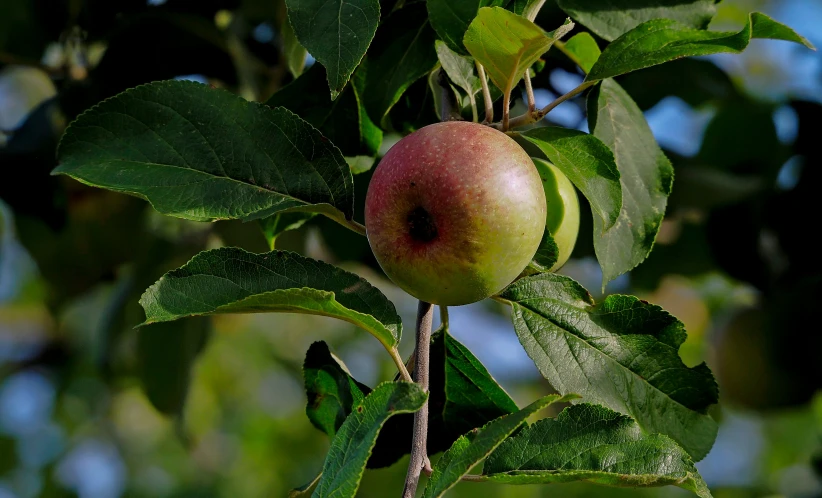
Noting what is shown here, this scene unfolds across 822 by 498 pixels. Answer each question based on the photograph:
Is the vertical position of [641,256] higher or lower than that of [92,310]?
lower

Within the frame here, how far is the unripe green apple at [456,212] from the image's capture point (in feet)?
2.92

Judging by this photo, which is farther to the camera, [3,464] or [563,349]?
[3,464]

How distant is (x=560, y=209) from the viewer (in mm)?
1181

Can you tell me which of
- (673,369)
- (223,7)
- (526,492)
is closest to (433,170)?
(673,369)

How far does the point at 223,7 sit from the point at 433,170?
1114 mm

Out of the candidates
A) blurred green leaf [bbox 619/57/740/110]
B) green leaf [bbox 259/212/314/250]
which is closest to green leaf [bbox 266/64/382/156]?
green leaf [bbox 259/212/314/250]

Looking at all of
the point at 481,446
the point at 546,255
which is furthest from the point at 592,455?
the point at 546,255

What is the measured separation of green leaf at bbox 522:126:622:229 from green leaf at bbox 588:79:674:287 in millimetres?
99

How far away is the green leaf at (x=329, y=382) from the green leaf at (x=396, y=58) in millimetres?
336

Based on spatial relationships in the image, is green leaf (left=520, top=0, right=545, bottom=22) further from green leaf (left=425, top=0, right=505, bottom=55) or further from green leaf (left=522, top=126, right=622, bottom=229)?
green leaf (left=522, top=126, right=622, bottom=229)

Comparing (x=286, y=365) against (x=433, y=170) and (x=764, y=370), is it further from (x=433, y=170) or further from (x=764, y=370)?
(x=433, y=170)

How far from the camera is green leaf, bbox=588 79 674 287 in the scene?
Result: 1.08m

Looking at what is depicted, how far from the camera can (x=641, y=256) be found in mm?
1096

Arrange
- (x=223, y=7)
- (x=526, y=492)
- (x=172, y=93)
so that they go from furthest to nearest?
1. (x=526, y=492)
2. (x=223, y=7)
3. (x=172, y=93)
